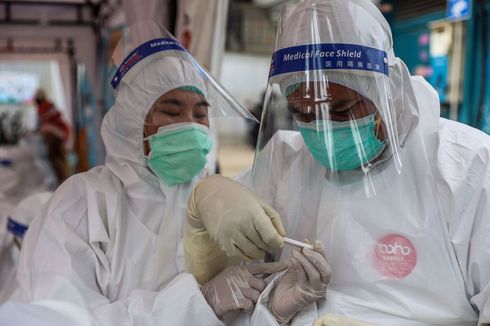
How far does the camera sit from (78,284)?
115 centimetres

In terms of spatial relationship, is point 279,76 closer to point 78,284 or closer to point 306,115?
point 306,115

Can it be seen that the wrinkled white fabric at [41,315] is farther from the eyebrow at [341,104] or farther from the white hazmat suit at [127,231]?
the eyebrow at [341,104]

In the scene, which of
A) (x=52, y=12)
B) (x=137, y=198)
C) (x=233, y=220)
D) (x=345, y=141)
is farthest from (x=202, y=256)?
(x=52, y=12)

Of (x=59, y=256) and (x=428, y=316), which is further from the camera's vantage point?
(x=59, y=256)

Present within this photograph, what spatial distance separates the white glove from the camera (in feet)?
3.12

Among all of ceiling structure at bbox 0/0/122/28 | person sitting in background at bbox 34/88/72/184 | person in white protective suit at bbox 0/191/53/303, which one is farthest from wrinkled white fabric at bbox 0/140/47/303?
ceiling structure at bbox 0/0/122/28

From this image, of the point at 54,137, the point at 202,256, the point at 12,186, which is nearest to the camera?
the point at 202,256

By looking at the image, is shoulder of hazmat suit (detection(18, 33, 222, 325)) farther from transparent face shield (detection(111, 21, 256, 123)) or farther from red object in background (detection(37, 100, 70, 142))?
red object in background (detection(37, 100, 70, 142))

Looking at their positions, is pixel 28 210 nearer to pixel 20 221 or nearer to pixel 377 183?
pixel 20 221

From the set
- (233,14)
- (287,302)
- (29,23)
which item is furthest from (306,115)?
(233,14)

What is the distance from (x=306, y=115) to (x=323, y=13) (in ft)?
0.71

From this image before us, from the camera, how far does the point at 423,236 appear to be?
0.96m

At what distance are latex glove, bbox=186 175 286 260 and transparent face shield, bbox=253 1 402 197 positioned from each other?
0.64ft

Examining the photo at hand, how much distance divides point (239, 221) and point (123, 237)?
497 millimetres
